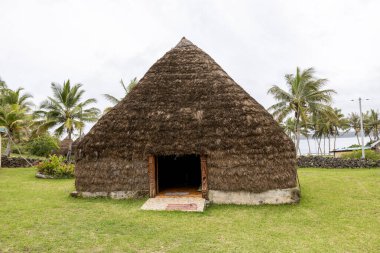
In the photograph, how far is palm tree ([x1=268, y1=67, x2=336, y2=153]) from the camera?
21.7 meters

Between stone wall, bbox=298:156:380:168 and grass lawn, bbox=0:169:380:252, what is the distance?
10382mm

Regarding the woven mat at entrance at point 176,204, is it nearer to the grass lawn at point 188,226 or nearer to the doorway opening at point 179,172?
the grass lawn at point 188,226

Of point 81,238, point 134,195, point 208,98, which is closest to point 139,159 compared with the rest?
point 134,195

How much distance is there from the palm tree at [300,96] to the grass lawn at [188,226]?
11.7 metres

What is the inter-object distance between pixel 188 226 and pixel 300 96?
17.5m

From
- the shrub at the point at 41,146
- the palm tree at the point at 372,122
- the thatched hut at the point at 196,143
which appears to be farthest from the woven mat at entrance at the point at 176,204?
the palm tree at the point at 372,122

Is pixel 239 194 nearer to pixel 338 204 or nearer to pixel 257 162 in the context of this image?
pixel 257 162

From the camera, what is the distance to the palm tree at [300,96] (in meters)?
21.7

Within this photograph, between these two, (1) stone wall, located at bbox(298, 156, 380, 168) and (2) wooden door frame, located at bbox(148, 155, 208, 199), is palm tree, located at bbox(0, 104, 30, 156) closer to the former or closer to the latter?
(2) wooden door frame, located at bbox(148, 155, 208, 199)

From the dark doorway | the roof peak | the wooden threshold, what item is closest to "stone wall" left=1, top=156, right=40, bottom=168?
the dark doorway

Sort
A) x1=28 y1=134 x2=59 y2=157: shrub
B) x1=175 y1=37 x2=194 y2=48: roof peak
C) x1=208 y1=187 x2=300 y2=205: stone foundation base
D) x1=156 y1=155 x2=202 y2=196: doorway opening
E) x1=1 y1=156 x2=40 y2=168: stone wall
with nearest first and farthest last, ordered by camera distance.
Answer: x1=208 y1=187 x2=300 y2=205: stone foundation base
x1=175 y1=37 x2=194 y2=48: roof peak
x1=156 y1=155 x2=202 y2=196: doorway opening
x1=1 y1=156 x2=40 y2=168: stone wall
x1=28 y1=134 x2=59 y2=157: shrub

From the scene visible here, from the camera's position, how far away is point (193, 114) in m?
10.8

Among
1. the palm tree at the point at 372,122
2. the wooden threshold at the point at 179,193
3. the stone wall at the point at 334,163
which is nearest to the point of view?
the wooden threshold at the point at 179,193

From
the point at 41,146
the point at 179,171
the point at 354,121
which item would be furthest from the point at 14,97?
the point at 354,121
